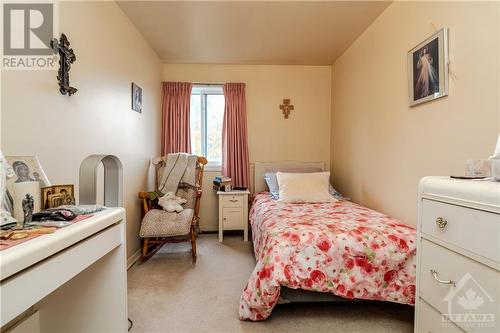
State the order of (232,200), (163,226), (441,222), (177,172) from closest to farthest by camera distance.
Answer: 1. (441,222)
2. (163,226)
3. (177,172)
4. (232,200)

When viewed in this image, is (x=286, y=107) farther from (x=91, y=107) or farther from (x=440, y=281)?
(x=440, y=281)

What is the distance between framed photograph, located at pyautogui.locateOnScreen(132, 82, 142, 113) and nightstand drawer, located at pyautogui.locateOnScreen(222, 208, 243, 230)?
5.14 feet

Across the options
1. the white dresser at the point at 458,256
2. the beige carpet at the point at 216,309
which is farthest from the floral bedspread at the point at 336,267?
the white dresser at the point at 458,256

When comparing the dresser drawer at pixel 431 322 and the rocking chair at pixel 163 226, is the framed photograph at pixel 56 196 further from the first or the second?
the dresser drawer at pixel 431 322

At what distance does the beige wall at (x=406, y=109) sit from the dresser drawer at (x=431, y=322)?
0.86m

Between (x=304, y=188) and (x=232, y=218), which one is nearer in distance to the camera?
(x=304, y=188)

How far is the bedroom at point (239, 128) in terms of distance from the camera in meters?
1.25

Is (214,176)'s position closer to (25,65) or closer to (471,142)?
(25,65)

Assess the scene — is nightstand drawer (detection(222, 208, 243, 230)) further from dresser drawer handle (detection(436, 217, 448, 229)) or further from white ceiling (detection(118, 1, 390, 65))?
dresser drawer handle (detection(436, 217, 448, 229))

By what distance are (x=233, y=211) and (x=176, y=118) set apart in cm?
152

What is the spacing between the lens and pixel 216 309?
1.76 metres

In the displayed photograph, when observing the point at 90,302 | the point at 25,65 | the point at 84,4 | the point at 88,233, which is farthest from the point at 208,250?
the point at 84,4

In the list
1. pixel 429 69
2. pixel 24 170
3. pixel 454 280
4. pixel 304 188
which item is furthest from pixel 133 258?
pixel 429 69

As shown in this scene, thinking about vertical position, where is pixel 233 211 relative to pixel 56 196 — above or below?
below
